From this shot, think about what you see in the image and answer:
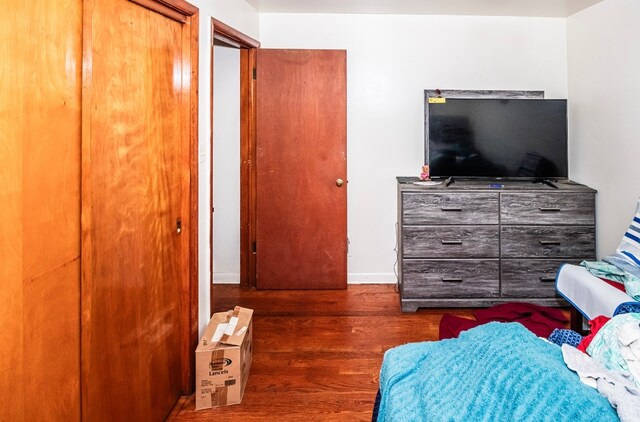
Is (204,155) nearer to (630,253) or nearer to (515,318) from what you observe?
(515,318)

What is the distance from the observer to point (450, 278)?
319 cm

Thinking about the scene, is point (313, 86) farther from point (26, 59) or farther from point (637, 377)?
point (637, 377)

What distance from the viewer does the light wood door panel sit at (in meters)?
1.02

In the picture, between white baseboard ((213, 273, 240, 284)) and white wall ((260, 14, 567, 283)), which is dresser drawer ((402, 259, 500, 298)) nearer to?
white wall ((260, 14, 567, 283))

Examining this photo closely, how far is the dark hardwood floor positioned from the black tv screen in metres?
1.22

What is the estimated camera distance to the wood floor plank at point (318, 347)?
2.03 metres

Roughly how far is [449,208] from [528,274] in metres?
0.78

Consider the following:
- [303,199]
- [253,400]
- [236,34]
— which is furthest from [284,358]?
[236,34]

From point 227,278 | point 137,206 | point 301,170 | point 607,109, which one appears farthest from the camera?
point 227,278

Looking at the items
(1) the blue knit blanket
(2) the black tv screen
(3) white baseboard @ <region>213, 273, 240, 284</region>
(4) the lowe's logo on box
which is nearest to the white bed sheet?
(1) the blue knit blanket

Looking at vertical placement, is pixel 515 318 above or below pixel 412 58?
→ below

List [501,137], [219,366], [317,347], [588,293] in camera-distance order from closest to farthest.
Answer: [219,366] < [588,293] < [317,347] < [501,137]

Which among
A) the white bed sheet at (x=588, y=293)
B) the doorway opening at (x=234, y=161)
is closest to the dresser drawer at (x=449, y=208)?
the white bed sheet at (x=588, y=293)

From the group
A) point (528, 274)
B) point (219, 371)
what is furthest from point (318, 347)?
point (528, 274)
